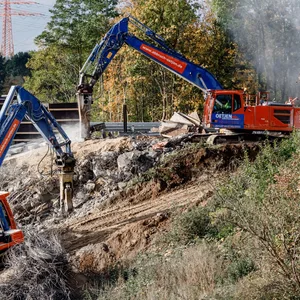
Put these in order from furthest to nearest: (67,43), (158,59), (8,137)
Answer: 1. (67,43)
2. (158,59)
3. (8,137)

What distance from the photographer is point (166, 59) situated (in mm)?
20109

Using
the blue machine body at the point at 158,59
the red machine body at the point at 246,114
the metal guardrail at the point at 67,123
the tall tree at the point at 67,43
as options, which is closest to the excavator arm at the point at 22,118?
the blue machine body at the point at 158,59

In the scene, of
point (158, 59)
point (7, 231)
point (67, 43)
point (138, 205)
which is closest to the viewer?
point (7, 231)

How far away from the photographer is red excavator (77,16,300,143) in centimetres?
1906

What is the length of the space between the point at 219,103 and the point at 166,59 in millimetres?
2513

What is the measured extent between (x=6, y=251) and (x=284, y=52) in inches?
1040

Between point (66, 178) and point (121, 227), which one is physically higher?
point (66, 178)

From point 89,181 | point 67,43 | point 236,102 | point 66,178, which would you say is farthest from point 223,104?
point 67,43

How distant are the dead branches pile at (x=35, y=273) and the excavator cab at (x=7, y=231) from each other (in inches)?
6.0

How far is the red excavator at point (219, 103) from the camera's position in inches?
750

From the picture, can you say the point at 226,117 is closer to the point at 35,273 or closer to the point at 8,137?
the point at 8,137

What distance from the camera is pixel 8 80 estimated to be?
172ft

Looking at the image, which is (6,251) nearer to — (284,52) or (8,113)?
(8,113)

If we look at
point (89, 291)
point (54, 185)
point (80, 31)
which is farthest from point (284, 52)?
point (89, 291)
